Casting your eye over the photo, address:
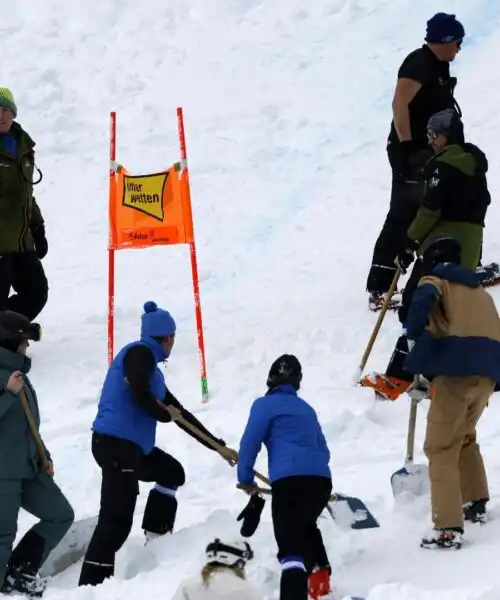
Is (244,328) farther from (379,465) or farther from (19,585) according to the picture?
(19,585)

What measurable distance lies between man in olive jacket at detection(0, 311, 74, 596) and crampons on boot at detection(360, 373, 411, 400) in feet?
8.50

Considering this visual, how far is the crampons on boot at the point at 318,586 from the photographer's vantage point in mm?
4664

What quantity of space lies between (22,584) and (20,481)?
1.75ft

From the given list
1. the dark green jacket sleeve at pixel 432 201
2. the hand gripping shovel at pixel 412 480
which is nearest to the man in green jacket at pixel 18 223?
the dark green jacket sleeve at pixel 432 201

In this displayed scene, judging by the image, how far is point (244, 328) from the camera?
8.87 metres

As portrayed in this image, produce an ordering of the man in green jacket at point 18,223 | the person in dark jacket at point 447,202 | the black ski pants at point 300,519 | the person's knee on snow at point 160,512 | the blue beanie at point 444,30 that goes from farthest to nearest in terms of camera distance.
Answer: the man in green jacket at point 18,223 < the blue beanie at point 444,30 < the person in dark jacket at point 447,202 < the person's knee on snow at point 160,512 < the black ski pants at point 300,519

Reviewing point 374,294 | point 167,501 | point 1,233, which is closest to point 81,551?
point 167,501

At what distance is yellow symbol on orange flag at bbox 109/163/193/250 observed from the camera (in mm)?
7879

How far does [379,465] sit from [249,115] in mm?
8406

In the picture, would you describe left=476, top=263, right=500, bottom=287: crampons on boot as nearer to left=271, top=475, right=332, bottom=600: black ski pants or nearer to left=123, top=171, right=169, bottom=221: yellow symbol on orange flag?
left=123, top=171, right=169, bottom=221: yellow symbol on orange flag

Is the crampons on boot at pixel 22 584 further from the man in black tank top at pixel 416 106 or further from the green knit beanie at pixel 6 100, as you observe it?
the man in black tank top at pixel 416 106

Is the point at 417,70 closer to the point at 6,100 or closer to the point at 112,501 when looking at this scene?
the point at 6,100

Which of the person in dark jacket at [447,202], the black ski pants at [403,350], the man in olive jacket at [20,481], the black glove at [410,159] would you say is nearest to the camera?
the man in olive jacket at [20,481]

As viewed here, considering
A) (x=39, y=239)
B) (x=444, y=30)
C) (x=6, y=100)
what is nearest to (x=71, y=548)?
(x=39, y=239)
